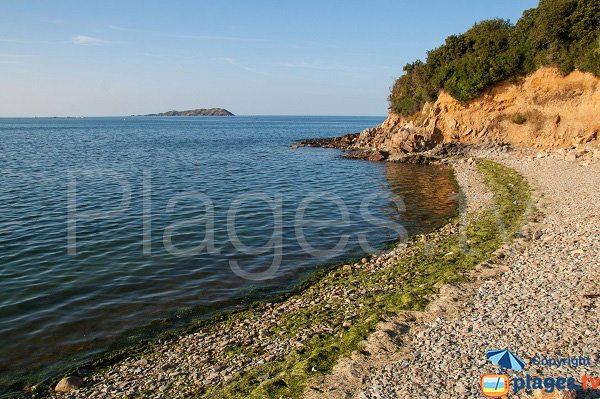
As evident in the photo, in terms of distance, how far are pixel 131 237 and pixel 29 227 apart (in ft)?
21.7

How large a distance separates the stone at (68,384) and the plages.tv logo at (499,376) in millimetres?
9752

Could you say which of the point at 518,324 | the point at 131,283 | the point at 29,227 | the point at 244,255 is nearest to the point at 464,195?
the point at 244,255

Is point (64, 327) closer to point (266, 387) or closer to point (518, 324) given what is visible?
point (266, 387)

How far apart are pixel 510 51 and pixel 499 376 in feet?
155

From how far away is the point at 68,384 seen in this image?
10.9 metres

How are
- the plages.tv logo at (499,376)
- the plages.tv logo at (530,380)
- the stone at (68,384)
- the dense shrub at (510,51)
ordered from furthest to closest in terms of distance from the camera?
the dense shrub at (510,51)
the stone at (68,384)
the plages.tv logo at (499,376)
the plages.tv logo at (530,380)

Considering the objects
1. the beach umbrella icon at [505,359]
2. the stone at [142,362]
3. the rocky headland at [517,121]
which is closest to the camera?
the beach umbrella icon at [505,359]

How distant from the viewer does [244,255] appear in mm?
20297

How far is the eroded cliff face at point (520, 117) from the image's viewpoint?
135 feet

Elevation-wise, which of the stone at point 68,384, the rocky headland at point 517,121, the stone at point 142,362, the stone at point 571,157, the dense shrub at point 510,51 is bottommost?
the stone at point 68,384

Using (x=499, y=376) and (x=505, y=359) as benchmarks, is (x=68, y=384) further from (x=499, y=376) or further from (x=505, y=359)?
(x=505, y=359)

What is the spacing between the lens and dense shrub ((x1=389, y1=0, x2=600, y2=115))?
40.1 meters

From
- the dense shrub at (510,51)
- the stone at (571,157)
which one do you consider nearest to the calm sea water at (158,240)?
the stone at (571,157)

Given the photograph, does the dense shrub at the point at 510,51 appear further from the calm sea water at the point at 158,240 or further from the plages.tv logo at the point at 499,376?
the plages.tv logo at the point at 499,376
